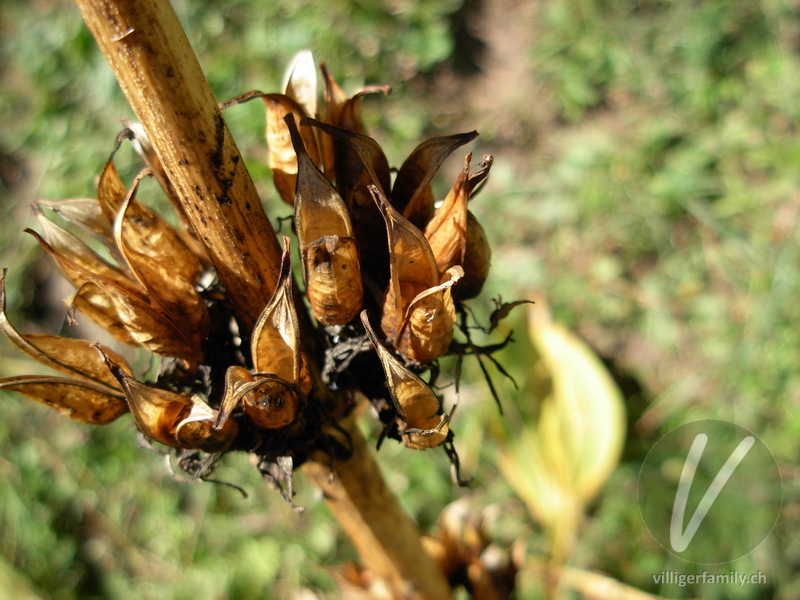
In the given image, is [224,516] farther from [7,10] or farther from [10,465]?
[7,10]

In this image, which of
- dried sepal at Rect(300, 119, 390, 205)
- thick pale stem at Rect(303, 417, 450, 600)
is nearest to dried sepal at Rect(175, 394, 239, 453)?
thick pale stem at Rect(303, 417, 450, 600)

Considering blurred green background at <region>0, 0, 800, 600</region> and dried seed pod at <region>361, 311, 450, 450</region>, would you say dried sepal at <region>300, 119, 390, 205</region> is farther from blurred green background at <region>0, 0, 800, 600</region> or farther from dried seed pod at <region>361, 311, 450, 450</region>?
blurred green background at <region>0, 0, 800, 600</region>

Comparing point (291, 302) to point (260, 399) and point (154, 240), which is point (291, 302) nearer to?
point (260, 399)

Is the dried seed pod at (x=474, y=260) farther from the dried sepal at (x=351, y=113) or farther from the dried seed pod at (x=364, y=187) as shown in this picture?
the dried sepal at (x=351, y=113)

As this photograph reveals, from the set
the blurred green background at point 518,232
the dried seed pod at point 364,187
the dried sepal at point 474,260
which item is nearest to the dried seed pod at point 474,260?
the dried sepal at point 474,260

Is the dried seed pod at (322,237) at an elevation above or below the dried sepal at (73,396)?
above

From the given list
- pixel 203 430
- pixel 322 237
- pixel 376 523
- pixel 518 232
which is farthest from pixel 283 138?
pixel 518 232
